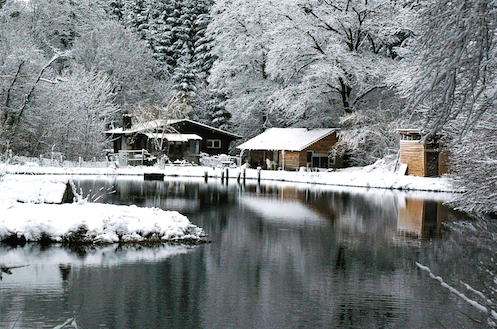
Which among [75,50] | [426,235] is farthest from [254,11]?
[426,235]

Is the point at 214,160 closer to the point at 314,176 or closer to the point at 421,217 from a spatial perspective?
the point at 314,176

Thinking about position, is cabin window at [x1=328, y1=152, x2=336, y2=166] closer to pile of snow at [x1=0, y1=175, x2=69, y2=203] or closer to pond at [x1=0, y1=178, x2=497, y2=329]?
pond at [x1=0, y1=178, x2=497, y2=329]

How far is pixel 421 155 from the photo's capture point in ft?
124

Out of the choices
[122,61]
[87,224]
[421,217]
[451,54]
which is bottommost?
[421,217]

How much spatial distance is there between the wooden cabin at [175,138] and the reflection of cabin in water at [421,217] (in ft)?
91.5

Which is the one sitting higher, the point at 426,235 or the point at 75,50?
the point at 75,50

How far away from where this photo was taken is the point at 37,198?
16.8m

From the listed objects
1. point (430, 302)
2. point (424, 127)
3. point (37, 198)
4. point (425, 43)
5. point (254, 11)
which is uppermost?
point (254, 11)

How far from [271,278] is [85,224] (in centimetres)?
521

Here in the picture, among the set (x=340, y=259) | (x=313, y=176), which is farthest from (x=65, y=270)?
(x=313, y=176)

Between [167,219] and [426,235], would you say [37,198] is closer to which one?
[167,219]

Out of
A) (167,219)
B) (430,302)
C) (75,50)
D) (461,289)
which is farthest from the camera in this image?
(75,50)

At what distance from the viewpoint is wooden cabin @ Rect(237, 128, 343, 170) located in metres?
48.8

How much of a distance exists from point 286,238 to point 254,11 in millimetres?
38866
